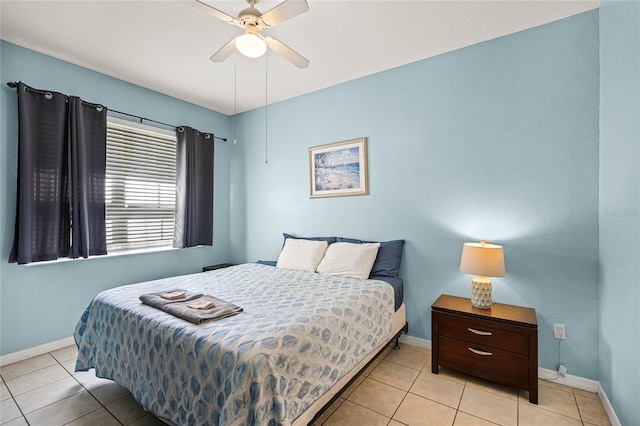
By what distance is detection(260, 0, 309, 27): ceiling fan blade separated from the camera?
66.4 inches

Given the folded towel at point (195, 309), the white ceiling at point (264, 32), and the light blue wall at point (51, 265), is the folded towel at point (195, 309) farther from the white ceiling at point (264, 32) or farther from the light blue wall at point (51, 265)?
the white ceiling at point (264, 32)

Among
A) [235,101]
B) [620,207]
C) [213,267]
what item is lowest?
[213,267]

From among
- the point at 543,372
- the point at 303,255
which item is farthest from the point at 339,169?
the point at 543,372

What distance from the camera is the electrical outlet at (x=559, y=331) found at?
2211 mm

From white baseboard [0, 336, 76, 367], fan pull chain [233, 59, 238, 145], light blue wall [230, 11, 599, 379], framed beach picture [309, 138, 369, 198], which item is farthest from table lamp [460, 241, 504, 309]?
white baseboard [0, 336, 76, 367]

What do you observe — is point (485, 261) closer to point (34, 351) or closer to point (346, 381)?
point (346, 381)

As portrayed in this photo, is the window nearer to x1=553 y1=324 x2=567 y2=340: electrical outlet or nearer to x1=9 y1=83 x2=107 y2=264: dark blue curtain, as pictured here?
x1=9 y1=83 x2=107 y2=264: dark blue curtain

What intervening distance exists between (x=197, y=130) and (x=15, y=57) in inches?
68.7

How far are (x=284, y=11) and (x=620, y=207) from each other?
2317mm

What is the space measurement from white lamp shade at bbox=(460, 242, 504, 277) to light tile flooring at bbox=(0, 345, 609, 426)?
85 cm

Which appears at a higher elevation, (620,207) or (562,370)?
(620,207)

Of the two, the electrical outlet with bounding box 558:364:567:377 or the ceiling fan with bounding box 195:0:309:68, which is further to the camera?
the electrical outlet with bounding box 558:364:567:377

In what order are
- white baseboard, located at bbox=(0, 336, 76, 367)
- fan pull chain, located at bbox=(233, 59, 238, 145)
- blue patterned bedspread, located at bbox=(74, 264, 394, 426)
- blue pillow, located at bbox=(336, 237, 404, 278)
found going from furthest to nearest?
fan pull chain, located at bbox=(233, 59, 238, 145)
blue pillow, located at bbox=(336, 237, 404, 278)
white baseboard, located at bbox=(0, 336, 76, 367)
blue patterned bedspread, located at bbox=(74, 264, 394, 426)

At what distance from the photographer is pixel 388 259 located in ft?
9.37
